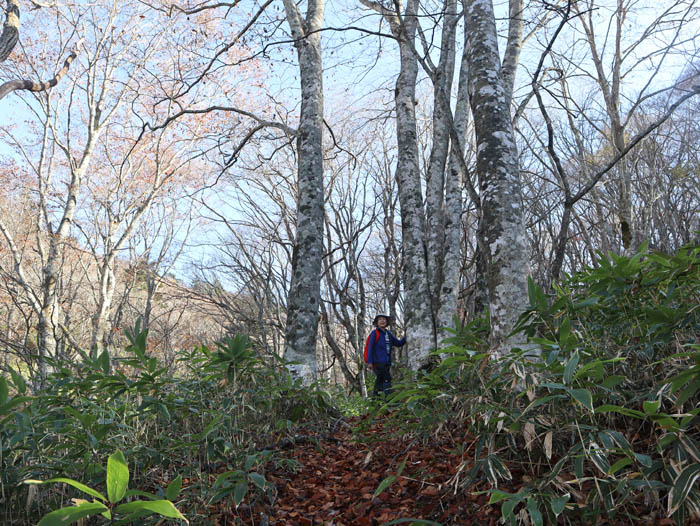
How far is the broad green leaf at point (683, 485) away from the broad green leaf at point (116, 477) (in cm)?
172

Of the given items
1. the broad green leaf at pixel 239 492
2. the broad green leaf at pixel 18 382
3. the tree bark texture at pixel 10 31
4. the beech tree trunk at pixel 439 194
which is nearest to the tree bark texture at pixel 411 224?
the beech tree trunk at pixel 439 194

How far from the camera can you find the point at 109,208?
37.1 feet

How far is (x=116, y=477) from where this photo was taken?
123 cm

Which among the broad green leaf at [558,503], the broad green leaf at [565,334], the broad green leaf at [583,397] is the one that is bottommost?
the broad green leaf at [558,503]

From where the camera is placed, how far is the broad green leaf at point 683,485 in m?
1.36

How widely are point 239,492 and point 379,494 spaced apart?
82cm

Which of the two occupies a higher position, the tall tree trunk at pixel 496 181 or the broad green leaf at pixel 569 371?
the tall tree trunk at pixel 496 181

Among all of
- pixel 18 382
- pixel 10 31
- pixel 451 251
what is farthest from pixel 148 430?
pixel 10 31

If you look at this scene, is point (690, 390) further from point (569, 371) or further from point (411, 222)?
point (411, 222)

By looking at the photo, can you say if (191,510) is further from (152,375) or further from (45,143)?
(45,143)

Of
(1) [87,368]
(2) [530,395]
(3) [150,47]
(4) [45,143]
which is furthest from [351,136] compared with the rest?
(2) [530,395]

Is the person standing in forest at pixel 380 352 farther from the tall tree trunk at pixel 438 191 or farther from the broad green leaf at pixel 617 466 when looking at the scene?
the broad green leaf at pixel 617 466

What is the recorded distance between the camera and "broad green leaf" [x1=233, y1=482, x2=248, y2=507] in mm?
2043

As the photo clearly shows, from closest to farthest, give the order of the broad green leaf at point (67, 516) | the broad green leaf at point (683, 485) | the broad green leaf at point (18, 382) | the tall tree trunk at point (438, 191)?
the broad green leaf at point (67, 516) → the broad green leaf at point (683, 485) → the broad green leaf at point (18, 382) → the tall tree trunk at point (438, 191)
